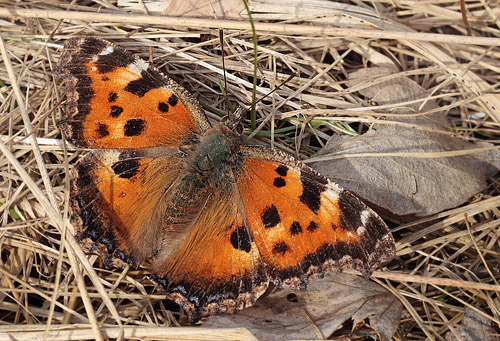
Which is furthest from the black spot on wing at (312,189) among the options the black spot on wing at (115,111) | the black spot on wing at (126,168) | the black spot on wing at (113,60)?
the black spot on wing at (113,60)

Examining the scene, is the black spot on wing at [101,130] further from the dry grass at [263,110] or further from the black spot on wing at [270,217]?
the black spot on wing at [270,217]

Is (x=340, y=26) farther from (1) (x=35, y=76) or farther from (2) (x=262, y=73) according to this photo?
(1) (x=35, y=76)

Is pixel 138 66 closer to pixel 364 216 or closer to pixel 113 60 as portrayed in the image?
pixel 113 60

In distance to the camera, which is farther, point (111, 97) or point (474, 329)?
point (474, 329)

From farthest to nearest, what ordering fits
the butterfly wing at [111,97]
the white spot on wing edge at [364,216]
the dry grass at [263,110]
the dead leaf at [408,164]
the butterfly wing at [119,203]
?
1. the dead leaf at [408,164]
2. the dry grass at [263,110]
3. the butterfly wing at [111,97]
4. the butterfly wing at [119,203]
5. the white spot on wing edge at [364,216]

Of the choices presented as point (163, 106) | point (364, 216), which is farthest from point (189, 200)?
point (364, 216)
